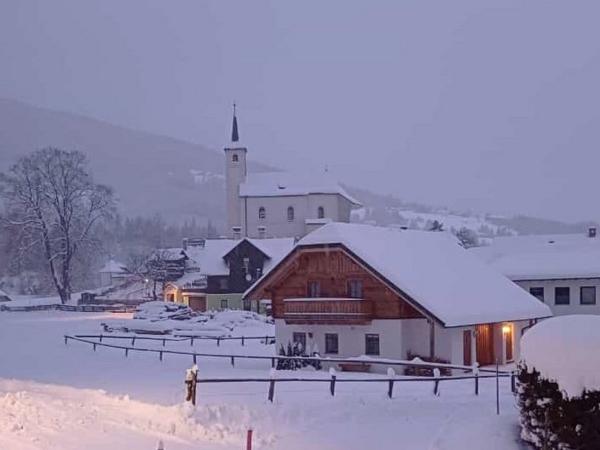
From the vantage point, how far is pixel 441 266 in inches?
1625

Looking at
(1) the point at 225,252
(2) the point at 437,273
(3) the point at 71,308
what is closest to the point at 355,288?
(2) the point at 437,273

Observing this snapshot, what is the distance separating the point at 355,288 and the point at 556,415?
21652mm

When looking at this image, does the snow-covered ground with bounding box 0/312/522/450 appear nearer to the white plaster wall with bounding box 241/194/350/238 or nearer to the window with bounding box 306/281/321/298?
the window with bounding box 306/281/321/298

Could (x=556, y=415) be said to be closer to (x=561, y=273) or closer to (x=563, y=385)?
(x=563, y=385)

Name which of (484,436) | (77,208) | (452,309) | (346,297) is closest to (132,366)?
(346,297)

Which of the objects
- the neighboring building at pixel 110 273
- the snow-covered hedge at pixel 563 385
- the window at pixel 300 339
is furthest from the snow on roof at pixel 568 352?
the neighboring building at pixel 110 273

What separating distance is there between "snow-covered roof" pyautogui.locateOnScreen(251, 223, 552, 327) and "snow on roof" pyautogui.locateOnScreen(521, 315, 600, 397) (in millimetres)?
16741

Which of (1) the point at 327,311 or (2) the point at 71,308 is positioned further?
(2) the point at 71,308

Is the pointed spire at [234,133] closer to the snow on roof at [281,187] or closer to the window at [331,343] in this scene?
the snow on roof at [281,187]

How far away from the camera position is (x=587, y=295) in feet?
188

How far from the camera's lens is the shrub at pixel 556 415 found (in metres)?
15.5

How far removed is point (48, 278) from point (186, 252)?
29310 mm

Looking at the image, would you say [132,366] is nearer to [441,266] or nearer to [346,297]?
[346,297]

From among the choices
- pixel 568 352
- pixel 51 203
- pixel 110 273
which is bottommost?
pixel 568 352
